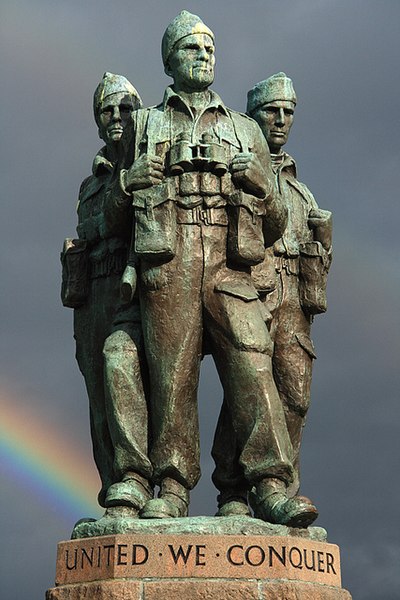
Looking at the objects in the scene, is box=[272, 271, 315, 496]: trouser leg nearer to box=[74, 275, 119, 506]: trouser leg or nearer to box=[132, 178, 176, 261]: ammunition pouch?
box=[74, 275, 119, 506]: trouser leg

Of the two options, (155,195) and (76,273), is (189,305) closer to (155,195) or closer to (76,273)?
(155,195)

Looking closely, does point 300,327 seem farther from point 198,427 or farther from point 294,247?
point 198,427

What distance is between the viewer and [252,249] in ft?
39.9

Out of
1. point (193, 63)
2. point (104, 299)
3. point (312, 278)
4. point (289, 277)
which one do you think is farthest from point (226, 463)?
point (193, 63)

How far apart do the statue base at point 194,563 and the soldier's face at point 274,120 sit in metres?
4.55

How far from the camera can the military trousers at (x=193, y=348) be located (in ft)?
39.3

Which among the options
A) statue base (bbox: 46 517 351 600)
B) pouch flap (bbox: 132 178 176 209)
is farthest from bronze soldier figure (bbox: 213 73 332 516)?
statue base (bbox: 46 517 351 600)

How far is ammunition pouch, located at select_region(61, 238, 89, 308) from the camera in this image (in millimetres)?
13461

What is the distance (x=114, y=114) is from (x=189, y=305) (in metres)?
2.90

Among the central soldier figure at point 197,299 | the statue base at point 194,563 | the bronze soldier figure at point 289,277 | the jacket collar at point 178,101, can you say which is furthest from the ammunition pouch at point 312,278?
the statue base at point 194,563

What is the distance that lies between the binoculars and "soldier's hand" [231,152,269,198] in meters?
0.11

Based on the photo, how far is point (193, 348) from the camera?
12.1m

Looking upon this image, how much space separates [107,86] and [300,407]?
3832 millimetres

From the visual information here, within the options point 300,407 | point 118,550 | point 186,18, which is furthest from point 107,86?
point 118,550
